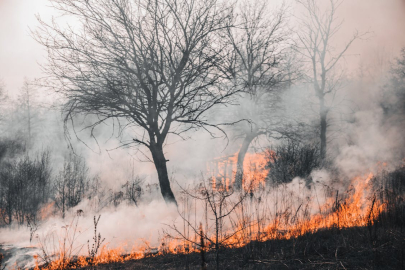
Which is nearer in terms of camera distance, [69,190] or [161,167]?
[161,167]

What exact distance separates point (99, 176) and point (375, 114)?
20.3m

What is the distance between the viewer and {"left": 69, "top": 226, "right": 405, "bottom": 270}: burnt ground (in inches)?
129

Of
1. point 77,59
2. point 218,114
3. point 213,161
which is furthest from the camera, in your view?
point 213,161

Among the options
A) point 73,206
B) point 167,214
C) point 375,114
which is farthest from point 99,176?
point 375,114

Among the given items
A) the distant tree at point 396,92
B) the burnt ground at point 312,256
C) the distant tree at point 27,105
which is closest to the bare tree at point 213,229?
the burnt ground at point 312,256

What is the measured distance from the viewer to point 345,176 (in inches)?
430

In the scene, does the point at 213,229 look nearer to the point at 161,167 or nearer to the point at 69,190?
the point at 161,167

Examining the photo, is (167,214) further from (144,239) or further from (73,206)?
(73,206)

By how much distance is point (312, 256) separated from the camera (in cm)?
367

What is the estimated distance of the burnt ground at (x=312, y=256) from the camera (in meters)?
3.28

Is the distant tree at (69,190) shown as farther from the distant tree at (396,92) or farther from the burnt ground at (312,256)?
the distant tree at (396,92)

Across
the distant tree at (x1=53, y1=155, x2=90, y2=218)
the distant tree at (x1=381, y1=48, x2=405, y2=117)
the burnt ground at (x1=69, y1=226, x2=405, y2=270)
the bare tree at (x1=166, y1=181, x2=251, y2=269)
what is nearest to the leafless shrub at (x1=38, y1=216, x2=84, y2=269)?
the burnt ground at (x1=69, y1=226, x2=405, y2=270)

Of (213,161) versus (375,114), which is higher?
(375,114)

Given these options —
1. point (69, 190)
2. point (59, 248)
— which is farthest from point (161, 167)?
point (69, 190)
